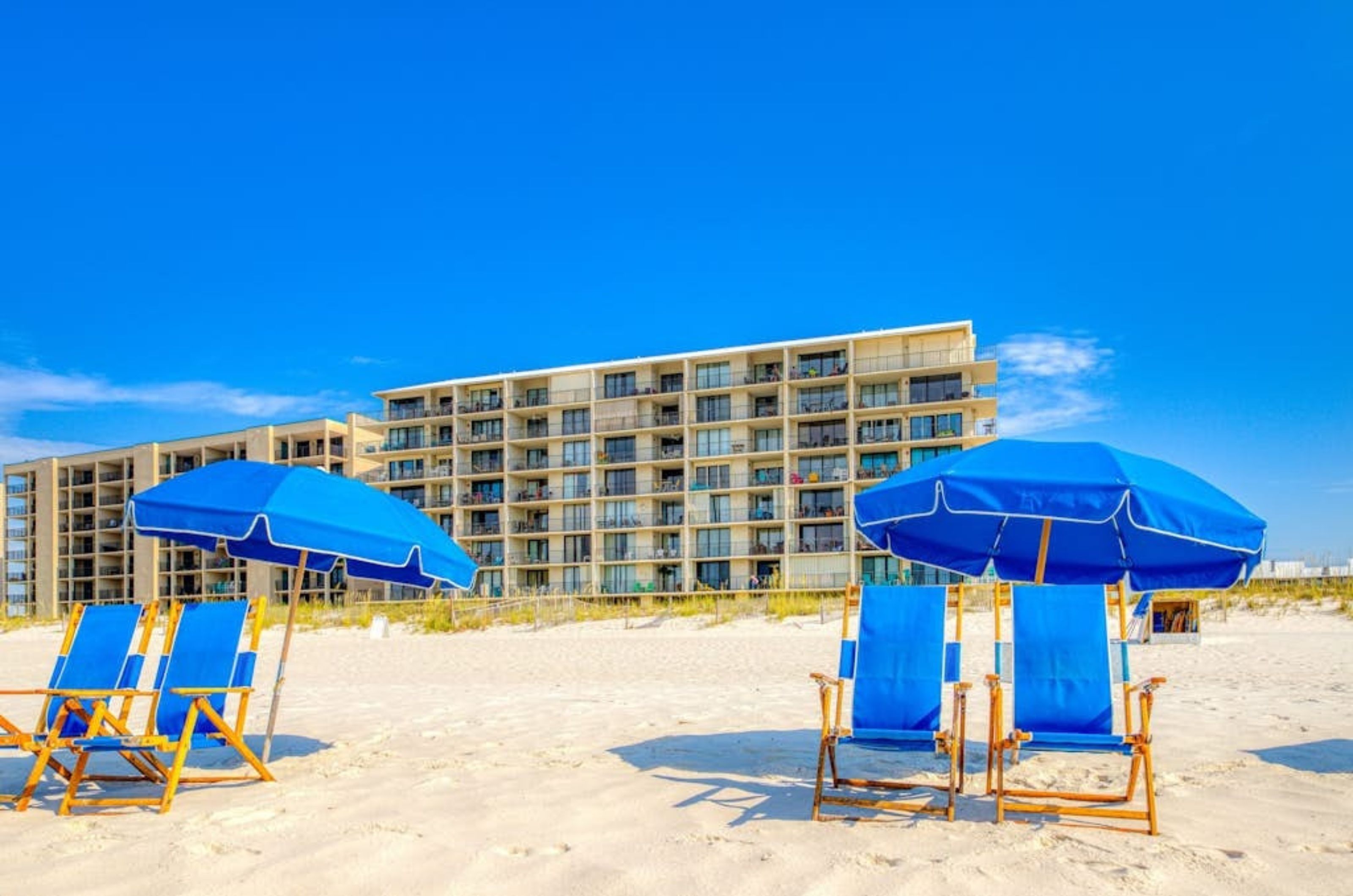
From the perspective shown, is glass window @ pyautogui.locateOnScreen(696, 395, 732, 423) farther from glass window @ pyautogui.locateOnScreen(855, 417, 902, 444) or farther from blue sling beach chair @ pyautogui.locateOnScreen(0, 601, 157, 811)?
blue sling beach chair @ pyautogui.locateOnScreen(0, 601, 157, 811)

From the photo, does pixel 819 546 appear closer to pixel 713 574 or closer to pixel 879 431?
pixel 713 574

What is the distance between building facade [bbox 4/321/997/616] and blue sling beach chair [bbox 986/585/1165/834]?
37.3 m

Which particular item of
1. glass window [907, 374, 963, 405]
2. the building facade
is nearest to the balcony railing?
the building facade

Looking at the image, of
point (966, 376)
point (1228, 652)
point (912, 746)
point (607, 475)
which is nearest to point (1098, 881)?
point (912, 746)

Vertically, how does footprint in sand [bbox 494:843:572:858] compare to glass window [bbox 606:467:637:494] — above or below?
below

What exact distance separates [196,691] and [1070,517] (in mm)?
4413

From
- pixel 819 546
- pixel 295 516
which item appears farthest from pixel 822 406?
pixel 295 516

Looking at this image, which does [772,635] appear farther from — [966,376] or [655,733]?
[966,376]

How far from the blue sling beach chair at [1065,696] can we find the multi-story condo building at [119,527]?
5577cm

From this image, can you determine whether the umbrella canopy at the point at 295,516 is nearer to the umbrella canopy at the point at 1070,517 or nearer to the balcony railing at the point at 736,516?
the umbrella canopy at the point at 1070,517

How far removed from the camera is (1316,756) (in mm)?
6426

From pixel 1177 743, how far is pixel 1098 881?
136 inches

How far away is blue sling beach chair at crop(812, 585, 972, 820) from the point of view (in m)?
5.14

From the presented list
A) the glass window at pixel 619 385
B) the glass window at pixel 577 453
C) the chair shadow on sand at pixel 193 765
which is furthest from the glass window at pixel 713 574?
the chair shadow on sand at pixel 193 765
